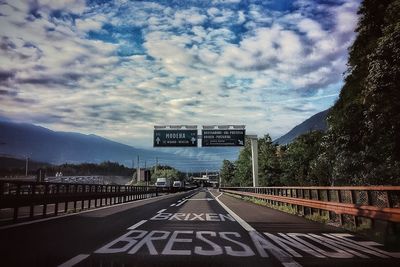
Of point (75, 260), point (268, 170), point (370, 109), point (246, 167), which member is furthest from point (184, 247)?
point (246, 167)

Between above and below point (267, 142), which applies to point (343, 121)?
below

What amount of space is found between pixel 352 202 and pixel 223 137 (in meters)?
35.7

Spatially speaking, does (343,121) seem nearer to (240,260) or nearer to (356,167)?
(356,167)

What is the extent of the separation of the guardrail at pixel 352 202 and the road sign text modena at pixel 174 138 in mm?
29065

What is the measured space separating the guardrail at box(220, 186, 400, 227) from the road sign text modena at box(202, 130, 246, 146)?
92.3 ft

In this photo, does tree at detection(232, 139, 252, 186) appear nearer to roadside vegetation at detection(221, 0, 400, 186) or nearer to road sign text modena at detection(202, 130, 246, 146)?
road sign text modena at detection(202, 130, 246, 146)

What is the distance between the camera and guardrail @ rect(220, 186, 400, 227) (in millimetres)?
10773

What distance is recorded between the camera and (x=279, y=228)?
13.4 meters

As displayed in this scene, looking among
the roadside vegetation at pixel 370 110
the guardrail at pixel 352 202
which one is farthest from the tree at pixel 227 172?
the guardrail at pixel 352 202

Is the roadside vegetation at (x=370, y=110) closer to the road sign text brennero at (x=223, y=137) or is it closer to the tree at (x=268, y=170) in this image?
the road sign text brennero at (x=223, y=137)

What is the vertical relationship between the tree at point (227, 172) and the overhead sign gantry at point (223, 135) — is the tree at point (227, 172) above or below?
above

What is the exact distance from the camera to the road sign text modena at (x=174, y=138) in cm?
4900

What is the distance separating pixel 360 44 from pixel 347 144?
604cm

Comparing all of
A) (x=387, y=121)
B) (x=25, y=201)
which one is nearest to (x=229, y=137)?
(x=387, y=121)
